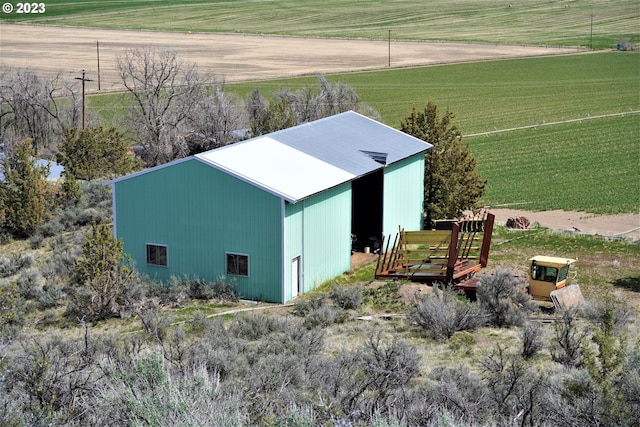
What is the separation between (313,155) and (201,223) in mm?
4935

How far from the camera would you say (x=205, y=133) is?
5394 centimetres

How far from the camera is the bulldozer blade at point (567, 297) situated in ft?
81.3

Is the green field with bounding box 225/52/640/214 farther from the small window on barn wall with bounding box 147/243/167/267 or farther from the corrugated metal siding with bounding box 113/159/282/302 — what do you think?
the small window on barn wall with bounding box 147/243/167/267

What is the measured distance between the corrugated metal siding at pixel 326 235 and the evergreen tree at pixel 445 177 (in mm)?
6422

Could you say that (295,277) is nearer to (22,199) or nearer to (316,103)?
(22,199)

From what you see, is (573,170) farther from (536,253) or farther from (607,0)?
(607,0)

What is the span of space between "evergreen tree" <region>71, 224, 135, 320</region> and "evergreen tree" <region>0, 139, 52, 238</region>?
36.9 ft

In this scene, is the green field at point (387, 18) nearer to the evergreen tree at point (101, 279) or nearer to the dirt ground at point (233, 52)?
the dirt ground at point (233, 52)

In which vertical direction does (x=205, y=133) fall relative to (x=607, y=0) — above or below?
below

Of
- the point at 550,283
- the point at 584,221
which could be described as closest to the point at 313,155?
the point at 550,283

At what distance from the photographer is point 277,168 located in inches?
1165

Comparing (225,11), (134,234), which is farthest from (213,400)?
(225,11)

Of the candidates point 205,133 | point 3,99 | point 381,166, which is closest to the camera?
point 381,166

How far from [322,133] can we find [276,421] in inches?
910
